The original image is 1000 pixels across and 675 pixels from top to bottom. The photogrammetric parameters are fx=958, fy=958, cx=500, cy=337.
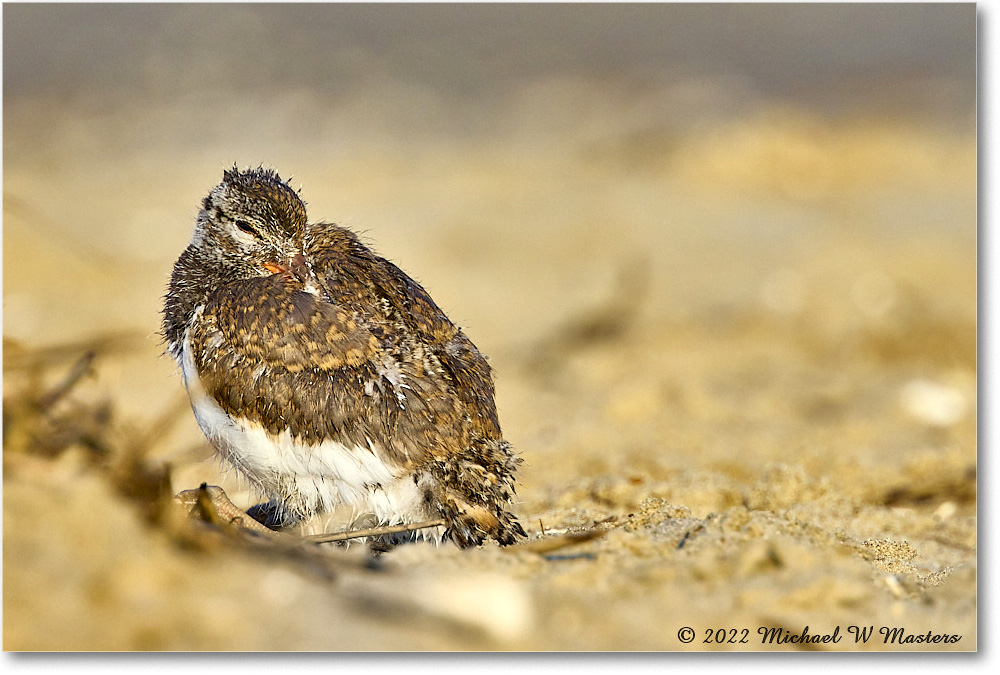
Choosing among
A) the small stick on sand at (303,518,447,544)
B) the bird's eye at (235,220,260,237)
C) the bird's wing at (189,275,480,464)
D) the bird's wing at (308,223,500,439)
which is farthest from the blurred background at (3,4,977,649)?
the bird's eye at (235,220,260,237)

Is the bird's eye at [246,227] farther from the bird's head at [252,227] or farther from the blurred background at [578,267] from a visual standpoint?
the blurred background at [578,267]

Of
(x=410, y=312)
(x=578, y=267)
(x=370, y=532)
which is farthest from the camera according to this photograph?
(x=578, y=267)

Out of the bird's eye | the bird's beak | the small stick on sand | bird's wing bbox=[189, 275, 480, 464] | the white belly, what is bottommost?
the small stick on sand

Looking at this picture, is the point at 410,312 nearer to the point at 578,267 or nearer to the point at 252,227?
the point at 252,227

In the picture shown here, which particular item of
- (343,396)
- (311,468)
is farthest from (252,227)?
(311,468)

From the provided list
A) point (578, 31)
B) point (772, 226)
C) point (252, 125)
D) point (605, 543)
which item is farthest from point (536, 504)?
point (772, 226)

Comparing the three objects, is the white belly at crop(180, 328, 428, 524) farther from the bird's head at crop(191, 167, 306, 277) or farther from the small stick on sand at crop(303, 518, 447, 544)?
the bird's head at crop(191, 167, 306, 277)
